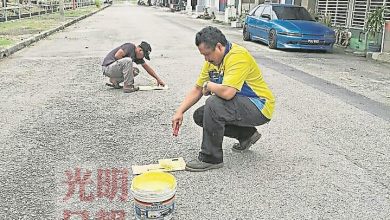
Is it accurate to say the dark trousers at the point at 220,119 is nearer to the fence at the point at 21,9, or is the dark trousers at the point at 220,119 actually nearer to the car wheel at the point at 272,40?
the car wheel at the point at 272,40

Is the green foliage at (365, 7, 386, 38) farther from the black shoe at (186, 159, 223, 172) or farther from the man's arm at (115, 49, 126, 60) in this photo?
the black shoe at (186, 159, 223, 172)

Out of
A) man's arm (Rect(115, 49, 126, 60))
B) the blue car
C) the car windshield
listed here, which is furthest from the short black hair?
the car windshield

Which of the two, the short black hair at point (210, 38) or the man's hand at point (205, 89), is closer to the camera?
the short black hair at point (210, 38)

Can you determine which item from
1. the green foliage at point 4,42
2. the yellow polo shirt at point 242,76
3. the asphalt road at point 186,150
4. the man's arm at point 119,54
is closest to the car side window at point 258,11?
the asphalt road at point 186,150

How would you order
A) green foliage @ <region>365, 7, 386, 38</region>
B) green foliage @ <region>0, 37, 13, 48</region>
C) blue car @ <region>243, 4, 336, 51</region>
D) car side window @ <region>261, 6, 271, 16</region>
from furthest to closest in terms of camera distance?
car side window @ <region>261, 6, 271, 16</region>
blue car @ <region>243, 4, 336, 51</region>
green foliage @ <region>365, 7, 386, 38</region>
green foliage @ <region>0, 37, 13, 48</region>

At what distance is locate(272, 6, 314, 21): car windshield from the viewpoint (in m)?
15.0

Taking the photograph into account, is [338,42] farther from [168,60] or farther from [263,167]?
[263,167]

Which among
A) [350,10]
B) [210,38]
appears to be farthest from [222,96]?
[350,10]

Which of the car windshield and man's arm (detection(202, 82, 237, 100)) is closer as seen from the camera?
man's arm (detection(202, 82, 237, 100))

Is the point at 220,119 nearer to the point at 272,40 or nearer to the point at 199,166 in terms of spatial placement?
the point at 199,166

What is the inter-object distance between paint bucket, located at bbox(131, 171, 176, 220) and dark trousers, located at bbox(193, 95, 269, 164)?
3.93 feet

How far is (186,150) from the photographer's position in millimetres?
4941

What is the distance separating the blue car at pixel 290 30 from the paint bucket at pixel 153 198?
1159cm

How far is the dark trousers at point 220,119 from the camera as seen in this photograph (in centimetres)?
423
